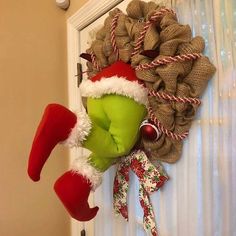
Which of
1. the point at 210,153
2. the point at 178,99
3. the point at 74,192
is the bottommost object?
the point at 74,192

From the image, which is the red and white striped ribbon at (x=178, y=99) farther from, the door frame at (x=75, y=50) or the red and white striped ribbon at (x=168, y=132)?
the door frame at (x=75, y=50)

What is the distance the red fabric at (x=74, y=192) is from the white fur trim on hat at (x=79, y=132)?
0.13 meters

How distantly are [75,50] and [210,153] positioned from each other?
0.93 m

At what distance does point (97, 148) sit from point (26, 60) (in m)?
0.80

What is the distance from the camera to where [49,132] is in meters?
0.75

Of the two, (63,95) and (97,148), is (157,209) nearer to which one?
(97,148)

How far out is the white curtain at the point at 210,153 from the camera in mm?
680

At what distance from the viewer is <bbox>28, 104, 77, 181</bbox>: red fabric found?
75 centimetres

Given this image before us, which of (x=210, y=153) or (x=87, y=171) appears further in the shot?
(x=87, y=171)

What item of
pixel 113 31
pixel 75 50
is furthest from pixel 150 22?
pixel 75 50

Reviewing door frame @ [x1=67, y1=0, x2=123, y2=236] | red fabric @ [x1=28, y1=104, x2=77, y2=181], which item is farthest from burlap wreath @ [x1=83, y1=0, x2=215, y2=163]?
door frame @ [x1=67, y1=0, x2=123, y2=236]

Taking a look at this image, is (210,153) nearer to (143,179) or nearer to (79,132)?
(143,179)

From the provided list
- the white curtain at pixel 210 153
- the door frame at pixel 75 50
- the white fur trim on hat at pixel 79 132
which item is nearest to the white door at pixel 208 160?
the white curtain at pixel 210 153

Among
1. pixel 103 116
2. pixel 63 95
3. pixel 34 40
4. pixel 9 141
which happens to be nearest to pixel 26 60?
pixel 34 40
